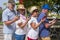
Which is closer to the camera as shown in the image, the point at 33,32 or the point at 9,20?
the point at 33,32

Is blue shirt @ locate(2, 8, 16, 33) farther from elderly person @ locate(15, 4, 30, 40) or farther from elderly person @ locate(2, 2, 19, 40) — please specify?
elderly person @ locate(15, 4, 30, 40)

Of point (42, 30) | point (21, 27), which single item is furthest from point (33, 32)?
point (21, 27)

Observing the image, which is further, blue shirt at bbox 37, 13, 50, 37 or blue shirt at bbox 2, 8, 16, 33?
blue shirt at bbox 2, 8, 16, 33

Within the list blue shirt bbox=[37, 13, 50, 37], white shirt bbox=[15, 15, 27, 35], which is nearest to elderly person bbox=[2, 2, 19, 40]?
white shirt bbox=[15, 15, 27, 35]

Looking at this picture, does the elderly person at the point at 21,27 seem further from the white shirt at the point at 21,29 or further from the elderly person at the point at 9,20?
the elderly person at the point at 9,20

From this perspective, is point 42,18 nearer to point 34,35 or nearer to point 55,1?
point 34,35

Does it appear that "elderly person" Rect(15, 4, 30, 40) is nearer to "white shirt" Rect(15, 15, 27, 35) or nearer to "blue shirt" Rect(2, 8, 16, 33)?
"white shirt" Rect(15, 15, 27, 35)

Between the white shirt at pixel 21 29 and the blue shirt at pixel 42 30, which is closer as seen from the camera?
the blue shirt at pixel 42 30

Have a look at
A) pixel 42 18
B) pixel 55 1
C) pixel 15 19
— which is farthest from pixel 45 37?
pixel 55 1

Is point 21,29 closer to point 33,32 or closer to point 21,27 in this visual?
point 21,27

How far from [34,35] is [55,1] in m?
3.40

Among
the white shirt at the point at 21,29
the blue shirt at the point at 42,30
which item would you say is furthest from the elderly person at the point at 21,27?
the blue shirt at the point at 42,30

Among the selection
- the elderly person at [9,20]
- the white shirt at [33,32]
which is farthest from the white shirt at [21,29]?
the white shirt at [33,32]

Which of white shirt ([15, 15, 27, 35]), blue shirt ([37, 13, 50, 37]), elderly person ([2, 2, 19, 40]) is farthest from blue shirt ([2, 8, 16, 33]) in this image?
blue shirt ([37, 13, 50, 37])
